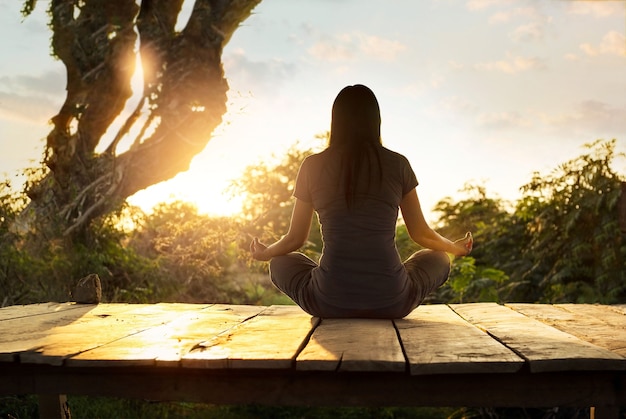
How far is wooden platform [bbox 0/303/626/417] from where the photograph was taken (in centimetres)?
266

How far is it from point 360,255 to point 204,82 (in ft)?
23.4

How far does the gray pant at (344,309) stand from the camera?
371cm

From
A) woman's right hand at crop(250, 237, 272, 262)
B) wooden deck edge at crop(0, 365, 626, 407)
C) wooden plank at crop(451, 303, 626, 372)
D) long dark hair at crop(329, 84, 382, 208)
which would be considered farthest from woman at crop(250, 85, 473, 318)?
wooden deck edge at crop(0, 365, 626, 407)

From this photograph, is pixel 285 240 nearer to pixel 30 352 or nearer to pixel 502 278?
pixel 30 352

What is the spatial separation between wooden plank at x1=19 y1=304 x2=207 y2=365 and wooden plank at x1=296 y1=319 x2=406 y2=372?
40.9 inches

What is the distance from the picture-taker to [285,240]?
3.83 m

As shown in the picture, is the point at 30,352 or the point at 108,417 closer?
the point at 30,352

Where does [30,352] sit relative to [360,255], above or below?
below

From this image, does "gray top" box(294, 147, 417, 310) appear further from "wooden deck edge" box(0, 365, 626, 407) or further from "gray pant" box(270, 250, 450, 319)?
"wooden deck edge" box(0, 365, 626, 407)

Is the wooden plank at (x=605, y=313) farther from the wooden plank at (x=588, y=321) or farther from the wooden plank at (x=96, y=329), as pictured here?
the wooden plank at (x=96, y=329)

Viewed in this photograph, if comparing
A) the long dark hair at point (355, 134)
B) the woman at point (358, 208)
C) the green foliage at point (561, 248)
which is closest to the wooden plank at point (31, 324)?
the woman at point (358, 208)

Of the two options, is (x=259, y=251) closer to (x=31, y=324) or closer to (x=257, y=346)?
(x=257, y=346)

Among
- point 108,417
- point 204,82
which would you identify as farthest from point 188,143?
point 108,417

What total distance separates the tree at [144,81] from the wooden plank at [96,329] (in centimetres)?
547
